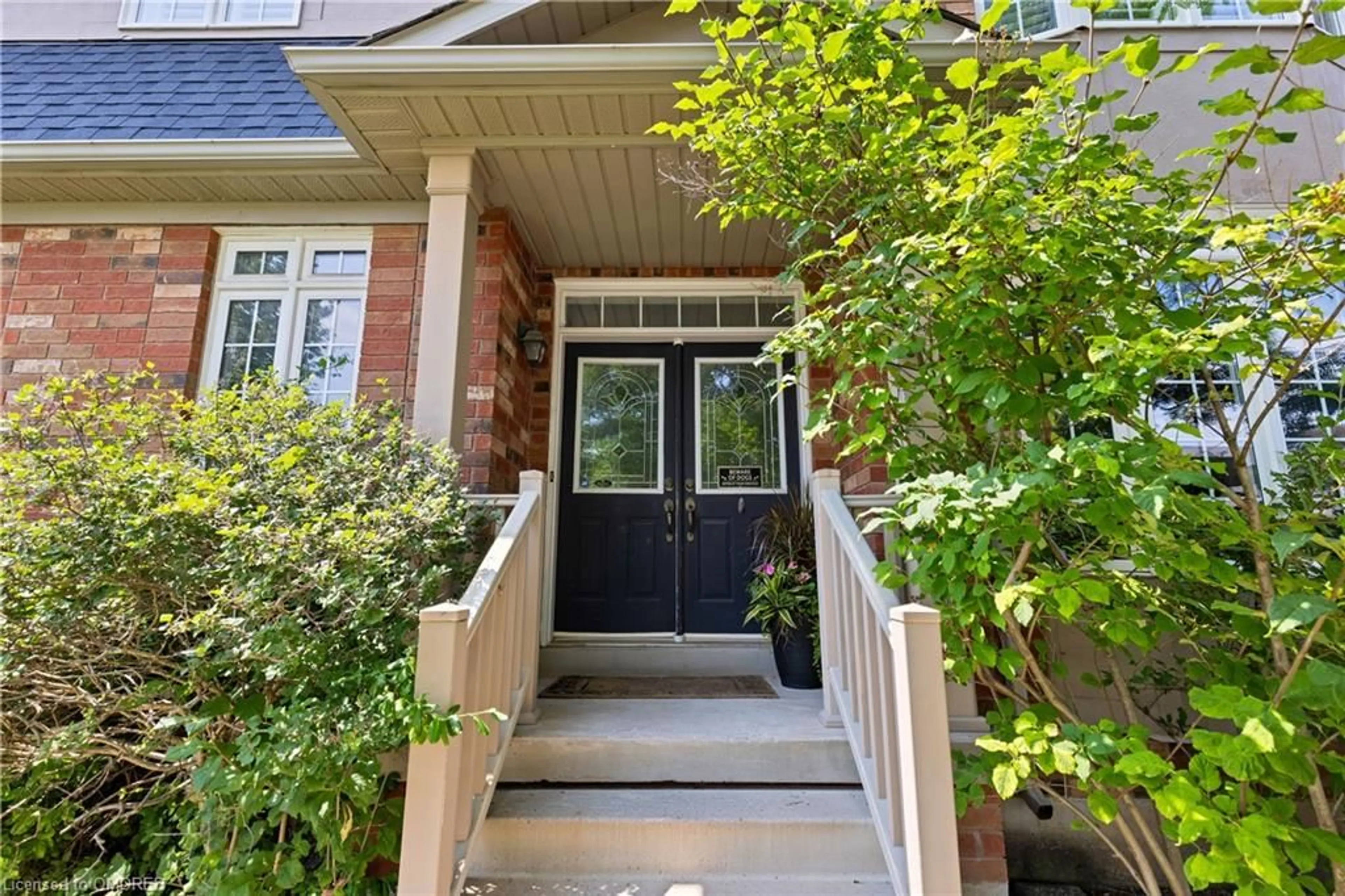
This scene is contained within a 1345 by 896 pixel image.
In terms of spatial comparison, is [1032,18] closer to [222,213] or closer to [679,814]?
[679,814]

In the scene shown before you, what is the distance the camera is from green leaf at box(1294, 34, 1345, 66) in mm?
1505

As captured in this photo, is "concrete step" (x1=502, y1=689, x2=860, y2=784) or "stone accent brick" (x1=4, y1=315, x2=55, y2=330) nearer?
"concrete step" (x1=502, y1=689, x2=860, y2=784)

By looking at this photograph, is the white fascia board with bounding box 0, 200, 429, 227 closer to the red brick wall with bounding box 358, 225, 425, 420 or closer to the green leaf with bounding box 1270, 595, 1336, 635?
the red brick wall with bounding box 358, 225, 425, 420

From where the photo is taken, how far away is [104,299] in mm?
3670

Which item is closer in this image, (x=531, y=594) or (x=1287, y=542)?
(x=1287, y=542)

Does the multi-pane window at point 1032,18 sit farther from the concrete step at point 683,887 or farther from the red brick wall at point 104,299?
the red brick wall at point 104,299

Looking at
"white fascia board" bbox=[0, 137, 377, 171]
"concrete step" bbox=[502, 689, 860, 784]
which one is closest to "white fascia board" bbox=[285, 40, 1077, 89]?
"white fascia board" bbox=[0, 137, 377, 171]

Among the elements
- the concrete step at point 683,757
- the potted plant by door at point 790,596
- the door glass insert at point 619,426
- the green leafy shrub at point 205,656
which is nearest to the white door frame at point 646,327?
the door glass insert at point 619,426

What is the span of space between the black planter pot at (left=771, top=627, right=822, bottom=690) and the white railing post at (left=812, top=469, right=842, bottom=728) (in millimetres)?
319

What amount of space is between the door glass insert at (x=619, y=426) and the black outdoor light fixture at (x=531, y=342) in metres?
0.37

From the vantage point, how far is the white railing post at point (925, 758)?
162 centimetres

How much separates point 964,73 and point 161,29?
235 inches

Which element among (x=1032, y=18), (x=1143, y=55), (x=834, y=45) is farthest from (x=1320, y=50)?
(x=1032, y=18)

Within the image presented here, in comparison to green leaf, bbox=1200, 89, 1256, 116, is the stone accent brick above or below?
above
